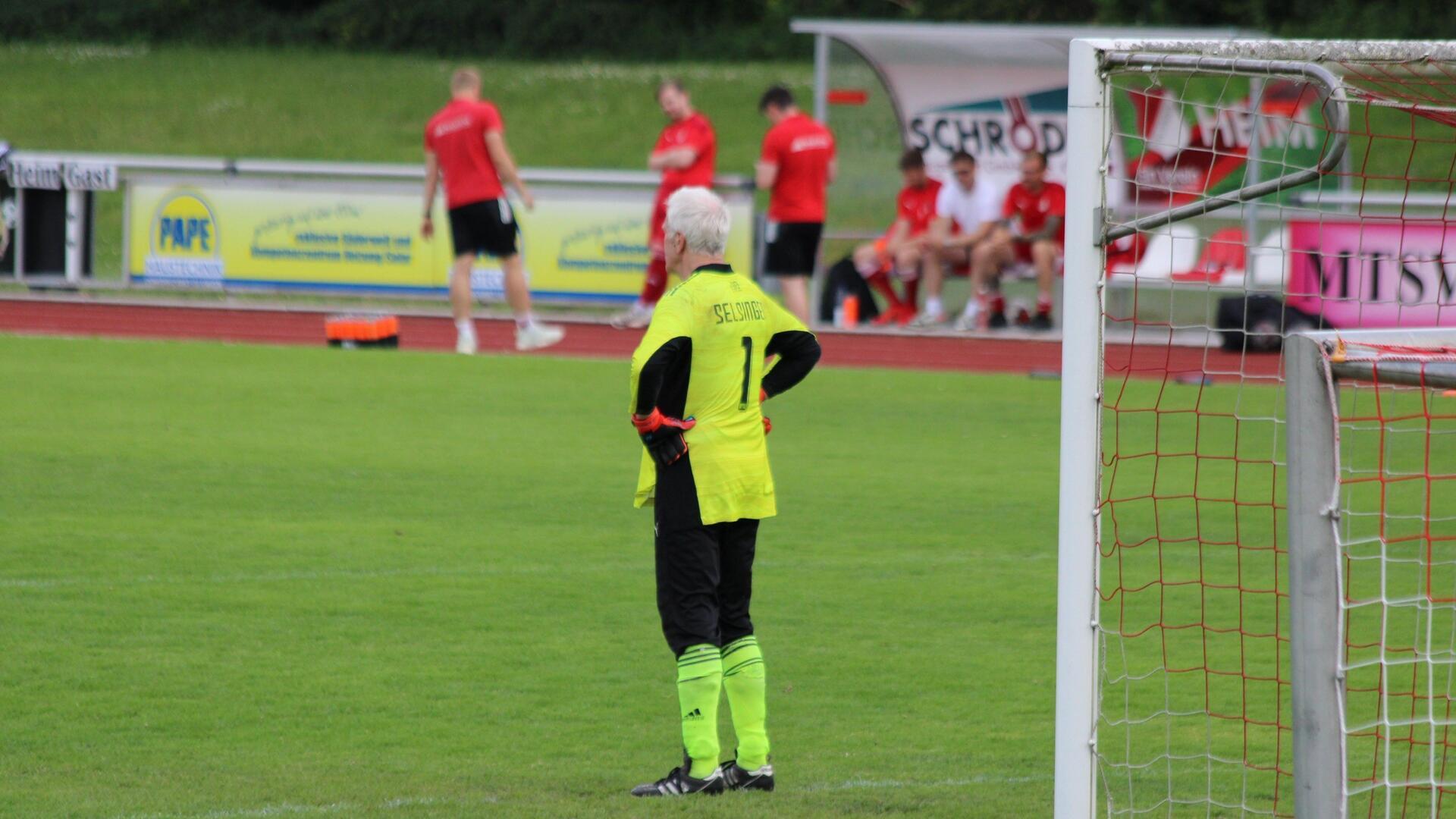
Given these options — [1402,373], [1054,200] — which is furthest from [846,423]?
[1402,373]

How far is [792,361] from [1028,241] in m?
11.9

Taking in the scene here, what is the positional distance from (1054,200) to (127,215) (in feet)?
29.9

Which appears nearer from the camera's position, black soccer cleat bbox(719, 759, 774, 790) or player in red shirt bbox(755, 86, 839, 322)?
black soccer cleat bbox(719, 759, 774, 790)

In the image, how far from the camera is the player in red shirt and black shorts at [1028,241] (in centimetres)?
1627

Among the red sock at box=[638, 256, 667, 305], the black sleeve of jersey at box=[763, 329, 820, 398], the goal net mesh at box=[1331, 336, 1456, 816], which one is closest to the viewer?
the goal net mesh at box=[1331, 336, 1456, 816]

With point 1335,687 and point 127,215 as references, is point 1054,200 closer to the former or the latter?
point 127,215

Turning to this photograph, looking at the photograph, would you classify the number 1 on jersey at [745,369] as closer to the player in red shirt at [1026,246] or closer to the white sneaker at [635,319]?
the white sneaker at [635,319]

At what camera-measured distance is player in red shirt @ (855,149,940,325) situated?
16.9 meters

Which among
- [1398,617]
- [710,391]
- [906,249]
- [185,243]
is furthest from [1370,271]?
[710,391]

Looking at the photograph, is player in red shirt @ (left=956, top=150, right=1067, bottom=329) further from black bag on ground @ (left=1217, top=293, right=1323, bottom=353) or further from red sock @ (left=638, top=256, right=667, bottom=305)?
red sock @ (left=638, top=256, right=667, bottom=305)

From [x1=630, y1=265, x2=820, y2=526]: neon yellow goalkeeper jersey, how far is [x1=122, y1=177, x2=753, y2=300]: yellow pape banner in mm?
11942

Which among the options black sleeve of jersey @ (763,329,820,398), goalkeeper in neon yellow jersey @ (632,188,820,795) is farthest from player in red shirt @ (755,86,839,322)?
goalkeeper in neon yellow jersey @ (632,188,820,795)

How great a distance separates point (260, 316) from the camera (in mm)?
17359

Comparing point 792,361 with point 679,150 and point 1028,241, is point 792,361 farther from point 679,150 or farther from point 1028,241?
point 1028,241
